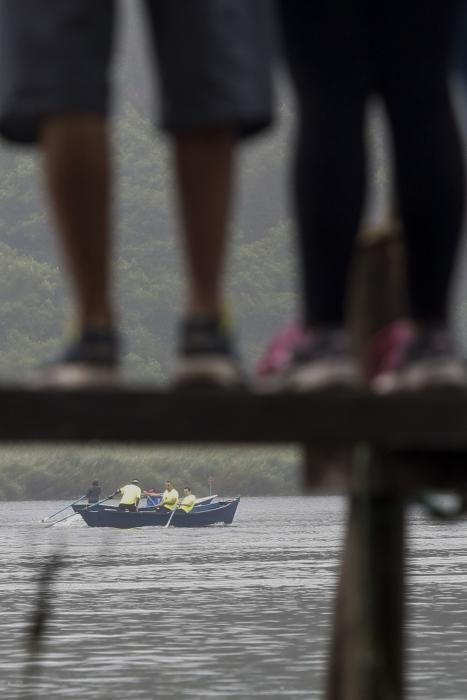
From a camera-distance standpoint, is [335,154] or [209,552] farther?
[209,552]

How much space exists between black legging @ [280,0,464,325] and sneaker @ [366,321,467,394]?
58 millimetres

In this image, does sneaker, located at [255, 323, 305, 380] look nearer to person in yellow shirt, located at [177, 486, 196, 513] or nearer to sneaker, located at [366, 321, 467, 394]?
sneaker, located at [366, 321, 467, 394]

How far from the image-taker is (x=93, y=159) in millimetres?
3521

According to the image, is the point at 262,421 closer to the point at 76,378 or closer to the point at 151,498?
the point at 76,378

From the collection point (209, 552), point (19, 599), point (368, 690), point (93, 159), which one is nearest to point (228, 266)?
point (93, 159)

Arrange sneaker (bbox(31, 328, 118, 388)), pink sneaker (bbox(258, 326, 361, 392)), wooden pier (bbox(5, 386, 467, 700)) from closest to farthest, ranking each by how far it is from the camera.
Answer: wooden pier (bbox(5, 386, 467, 700))
sneaker (bbox(31, 328, 118, 388))
pink sneaker (bbox(258, 326, 361, 392))

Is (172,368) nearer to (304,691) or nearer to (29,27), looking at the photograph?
(29,27)

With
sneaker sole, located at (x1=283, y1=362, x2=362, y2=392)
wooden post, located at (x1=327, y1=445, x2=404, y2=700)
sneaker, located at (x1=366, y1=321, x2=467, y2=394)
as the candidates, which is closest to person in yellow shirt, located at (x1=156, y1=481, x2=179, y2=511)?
wooden post, located at (x1=327, y1=445, x2=404, y2=700)

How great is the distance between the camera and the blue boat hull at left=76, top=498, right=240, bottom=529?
406 ft

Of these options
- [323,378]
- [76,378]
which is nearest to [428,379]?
[323,378]

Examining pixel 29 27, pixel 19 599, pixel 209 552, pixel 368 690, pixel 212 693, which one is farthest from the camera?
pixel 209 552

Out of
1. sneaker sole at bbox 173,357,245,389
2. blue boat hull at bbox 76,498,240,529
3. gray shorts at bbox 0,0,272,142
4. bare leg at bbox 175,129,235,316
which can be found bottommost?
blue boat hull at bbox 76,498,240,529

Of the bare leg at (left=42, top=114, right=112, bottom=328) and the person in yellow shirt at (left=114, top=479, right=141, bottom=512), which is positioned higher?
the bare leg at (left=42, top=114, right=112, bottom=328)

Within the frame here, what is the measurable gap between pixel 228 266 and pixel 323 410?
413 millimetres
